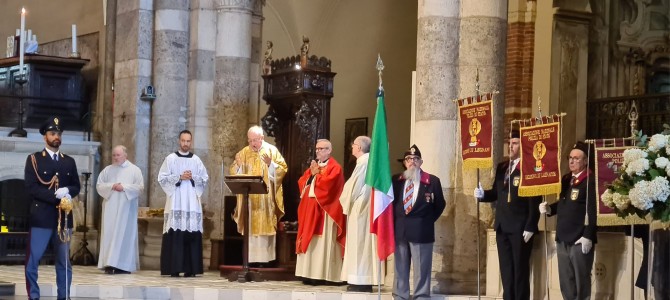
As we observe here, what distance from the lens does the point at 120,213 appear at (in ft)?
54.7

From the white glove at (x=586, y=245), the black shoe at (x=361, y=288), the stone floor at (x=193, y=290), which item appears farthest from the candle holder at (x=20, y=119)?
the white glove at (x=586, y=245)

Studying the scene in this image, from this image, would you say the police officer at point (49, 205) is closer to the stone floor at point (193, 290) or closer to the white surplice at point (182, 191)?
the stone floor at point (193, 290)

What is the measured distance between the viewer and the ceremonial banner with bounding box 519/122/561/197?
1207cm

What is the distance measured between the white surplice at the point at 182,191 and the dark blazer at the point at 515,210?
15.8ft

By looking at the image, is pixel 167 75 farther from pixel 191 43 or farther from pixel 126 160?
pixel 126 160

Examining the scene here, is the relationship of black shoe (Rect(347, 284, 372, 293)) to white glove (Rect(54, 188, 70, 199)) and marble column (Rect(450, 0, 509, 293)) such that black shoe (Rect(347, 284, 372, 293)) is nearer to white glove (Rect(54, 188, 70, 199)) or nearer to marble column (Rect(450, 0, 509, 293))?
marble column (Rect(450, 0, 509, 293))

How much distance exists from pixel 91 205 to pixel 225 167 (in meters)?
3.08

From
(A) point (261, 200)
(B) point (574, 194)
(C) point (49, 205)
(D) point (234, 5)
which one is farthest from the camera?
(D) point (234, 5)

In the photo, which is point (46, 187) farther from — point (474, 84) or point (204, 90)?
point (204, 90)

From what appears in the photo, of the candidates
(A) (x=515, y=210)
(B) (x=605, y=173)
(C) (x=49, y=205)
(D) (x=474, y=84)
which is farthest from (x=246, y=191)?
(B) (x=605, y=173)

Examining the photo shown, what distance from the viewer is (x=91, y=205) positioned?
763 inches

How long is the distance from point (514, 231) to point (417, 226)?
104 cm

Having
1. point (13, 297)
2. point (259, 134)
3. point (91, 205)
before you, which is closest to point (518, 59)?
point (259, 134)

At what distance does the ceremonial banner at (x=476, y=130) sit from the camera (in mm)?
12852
